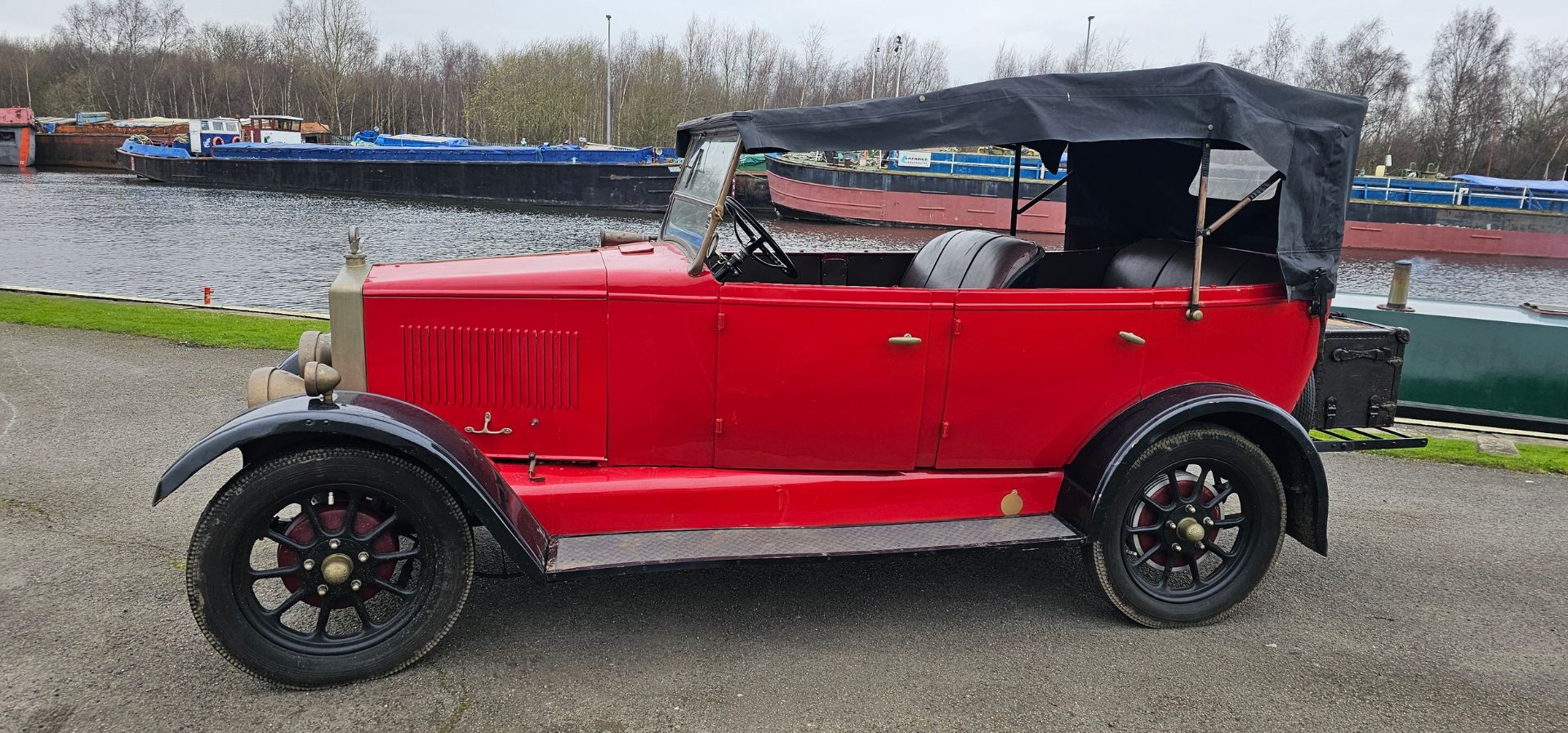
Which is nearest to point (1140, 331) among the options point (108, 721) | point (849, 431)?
point (849, 431)

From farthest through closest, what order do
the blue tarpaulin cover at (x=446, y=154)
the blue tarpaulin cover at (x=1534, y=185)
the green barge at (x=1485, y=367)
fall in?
the blue tarpaulin cover at (x=446, y=154), the blue tarpaulin cover at (x=1534, y=185), the green barge at (x=1485, y=367)

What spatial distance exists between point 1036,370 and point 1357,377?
1.78 meters

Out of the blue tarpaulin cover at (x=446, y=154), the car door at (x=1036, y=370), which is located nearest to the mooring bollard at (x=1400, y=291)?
the car door at (x=1036, y=370)

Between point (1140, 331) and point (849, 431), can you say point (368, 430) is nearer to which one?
point (849, 431)

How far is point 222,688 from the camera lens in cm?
310

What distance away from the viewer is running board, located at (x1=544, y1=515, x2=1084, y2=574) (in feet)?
10.8

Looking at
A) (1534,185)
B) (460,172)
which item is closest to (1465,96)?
(1534,185)

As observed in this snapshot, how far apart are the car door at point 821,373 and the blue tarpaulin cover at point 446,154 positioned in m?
35.3

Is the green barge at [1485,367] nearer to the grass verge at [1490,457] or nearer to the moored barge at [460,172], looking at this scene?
the grass verge at [1490,457]

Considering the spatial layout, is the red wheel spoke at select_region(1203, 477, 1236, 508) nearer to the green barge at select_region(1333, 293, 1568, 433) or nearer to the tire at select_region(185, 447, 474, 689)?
the tire at select_region(185, 447, 474, 689)

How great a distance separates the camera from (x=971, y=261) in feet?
13.4

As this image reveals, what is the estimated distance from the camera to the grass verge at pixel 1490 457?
6.16m

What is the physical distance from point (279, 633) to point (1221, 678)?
3307 mm

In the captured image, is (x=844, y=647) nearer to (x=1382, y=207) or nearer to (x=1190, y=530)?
(x=1190, y=530)
